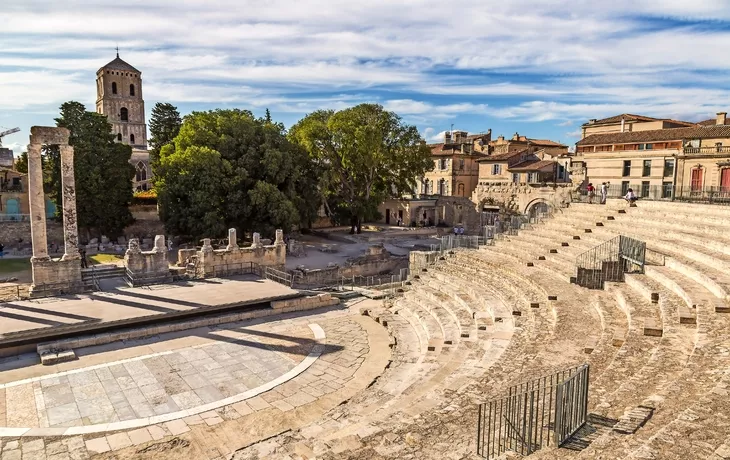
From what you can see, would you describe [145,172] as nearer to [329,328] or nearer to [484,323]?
[329,328]

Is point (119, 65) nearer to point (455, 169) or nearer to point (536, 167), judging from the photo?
point (455, 169)

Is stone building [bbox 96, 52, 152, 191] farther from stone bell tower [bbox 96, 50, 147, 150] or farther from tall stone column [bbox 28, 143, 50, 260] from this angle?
tall stone column [bbox 28, 143, 50, 260]

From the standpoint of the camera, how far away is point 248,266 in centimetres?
2800

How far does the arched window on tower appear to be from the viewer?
65.1m

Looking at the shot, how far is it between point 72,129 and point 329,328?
29.9 metres

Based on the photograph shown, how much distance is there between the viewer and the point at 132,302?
2080 cm

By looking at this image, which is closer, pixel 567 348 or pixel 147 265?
pixel 567 348

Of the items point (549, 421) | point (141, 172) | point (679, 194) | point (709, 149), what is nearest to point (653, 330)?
point (549, 421)

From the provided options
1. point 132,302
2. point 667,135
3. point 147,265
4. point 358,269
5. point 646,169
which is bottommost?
point 358,269

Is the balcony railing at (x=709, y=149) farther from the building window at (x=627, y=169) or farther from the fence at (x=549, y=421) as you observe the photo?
the fence at (x=549, y=421)

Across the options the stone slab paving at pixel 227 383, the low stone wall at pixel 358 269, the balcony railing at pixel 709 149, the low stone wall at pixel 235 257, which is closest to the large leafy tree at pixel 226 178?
the low stone wall at pixel 235 257

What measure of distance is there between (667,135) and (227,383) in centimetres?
3622

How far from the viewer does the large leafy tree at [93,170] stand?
37.5 meters

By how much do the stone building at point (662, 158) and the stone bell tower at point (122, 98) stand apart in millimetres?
57398
